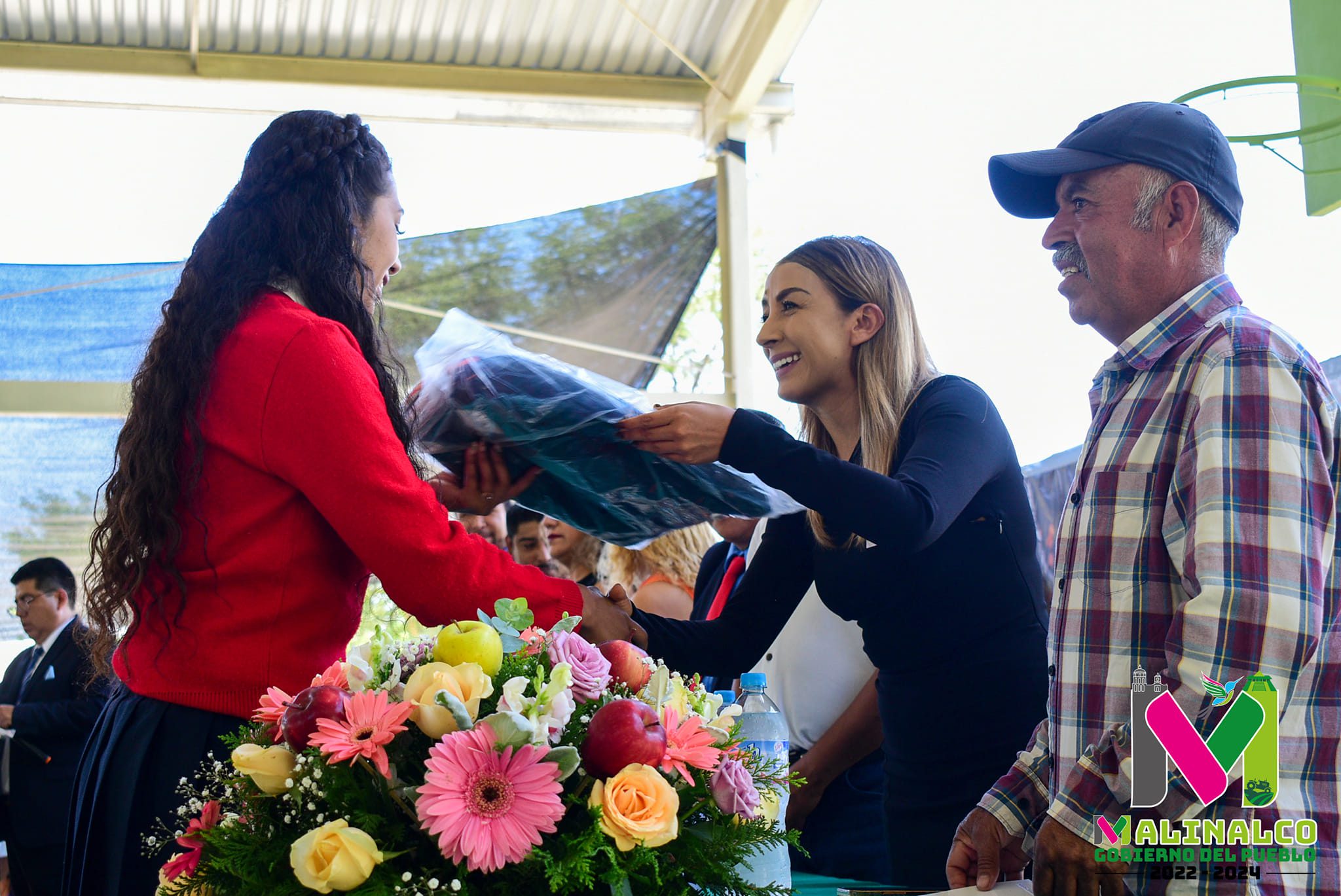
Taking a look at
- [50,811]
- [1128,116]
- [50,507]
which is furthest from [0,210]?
[1128,116]

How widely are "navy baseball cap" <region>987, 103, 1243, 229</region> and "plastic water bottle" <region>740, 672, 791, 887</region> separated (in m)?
0.72

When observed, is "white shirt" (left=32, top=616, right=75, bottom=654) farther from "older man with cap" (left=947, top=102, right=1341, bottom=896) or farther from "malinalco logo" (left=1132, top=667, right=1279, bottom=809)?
"malinalco logo" (left=1132, top=667, right=1279, bottom=809)

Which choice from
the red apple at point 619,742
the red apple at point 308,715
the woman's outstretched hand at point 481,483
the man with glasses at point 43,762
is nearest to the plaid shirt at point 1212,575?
the red apple at point 619,742

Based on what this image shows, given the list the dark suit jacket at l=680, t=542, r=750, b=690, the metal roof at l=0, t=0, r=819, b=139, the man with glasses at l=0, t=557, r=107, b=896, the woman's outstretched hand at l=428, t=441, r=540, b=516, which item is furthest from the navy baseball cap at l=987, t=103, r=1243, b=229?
the man with glasses at l=0, t=557, r=107, b=896

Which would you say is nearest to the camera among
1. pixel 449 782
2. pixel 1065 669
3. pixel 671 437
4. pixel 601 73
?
pixel 449 782

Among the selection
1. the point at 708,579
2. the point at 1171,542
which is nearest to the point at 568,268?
the point at 708,579

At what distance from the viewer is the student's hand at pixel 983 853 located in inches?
48.1

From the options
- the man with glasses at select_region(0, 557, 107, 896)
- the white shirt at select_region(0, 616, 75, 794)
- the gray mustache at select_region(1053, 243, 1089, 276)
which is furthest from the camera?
the white shirt at select_region(0, 616, 75, 794)

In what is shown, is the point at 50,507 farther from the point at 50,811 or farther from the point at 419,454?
the point at 419,454

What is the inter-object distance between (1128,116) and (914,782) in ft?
3.00

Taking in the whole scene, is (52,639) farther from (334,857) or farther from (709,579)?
(334,857)

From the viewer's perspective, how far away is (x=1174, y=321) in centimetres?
118

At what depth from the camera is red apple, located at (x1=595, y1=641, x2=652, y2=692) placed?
37.6 inches

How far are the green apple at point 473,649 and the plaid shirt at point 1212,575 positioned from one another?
53 centimetres
